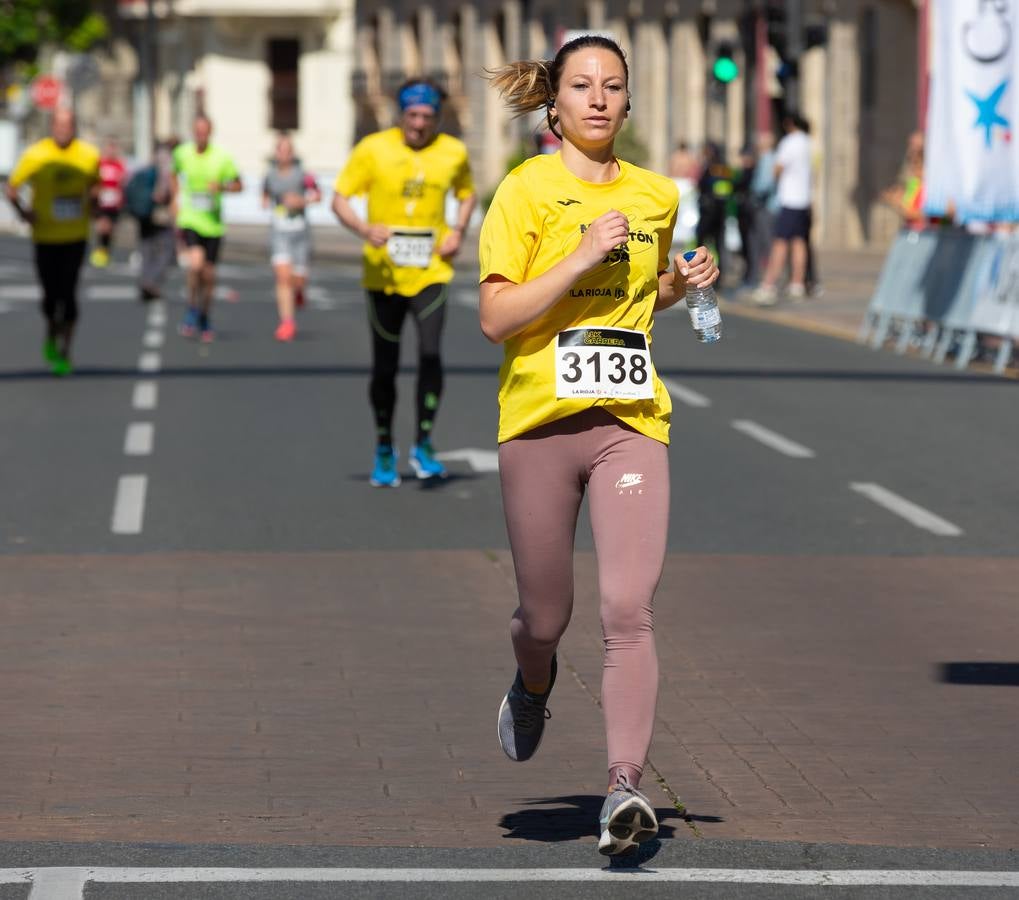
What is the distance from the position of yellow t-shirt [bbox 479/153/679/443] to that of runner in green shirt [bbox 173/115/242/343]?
1625cm

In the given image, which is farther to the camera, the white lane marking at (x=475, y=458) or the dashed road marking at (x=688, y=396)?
the dashed road marking at (x=688, y=396)

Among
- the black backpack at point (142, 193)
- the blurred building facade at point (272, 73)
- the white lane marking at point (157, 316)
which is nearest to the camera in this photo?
the white lane marking at point (157, 316)

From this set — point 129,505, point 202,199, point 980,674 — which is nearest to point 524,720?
point 980,674

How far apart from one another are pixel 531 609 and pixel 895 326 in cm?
1751

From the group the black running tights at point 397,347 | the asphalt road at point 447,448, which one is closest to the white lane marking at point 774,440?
the asphalt road at point 447,448

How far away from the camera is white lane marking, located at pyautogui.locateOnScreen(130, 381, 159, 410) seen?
16.5 meters

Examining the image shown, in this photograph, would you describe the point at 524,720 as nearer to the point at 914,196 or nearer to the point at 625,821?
the point at 625,821

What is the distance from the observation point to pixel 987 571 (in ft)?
33.0

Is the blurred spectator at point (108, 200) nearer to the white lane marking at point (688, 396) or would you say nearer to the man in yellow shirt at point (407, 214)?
the white lane marking at point (688, 396)

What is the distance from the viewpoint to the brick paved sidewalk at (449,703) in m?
5.98

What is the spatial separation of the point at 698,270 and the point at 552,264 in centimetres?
33

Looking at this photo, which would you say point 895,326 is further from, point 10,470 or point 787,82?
point 10,470

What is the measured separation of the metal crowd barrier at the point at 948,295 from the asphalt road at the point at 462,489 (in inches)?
19.5

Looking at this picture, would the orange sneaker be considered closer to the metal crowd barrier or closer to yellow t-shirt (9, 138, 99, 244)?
yellow t-shirt (9, 138, 99, 244)
